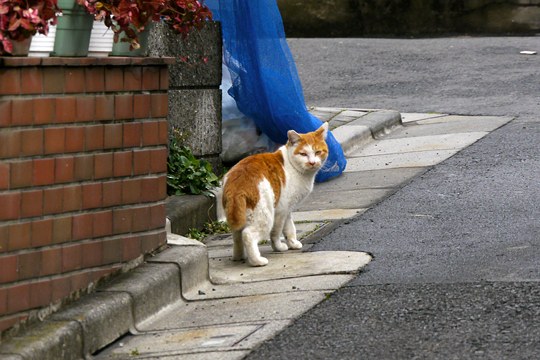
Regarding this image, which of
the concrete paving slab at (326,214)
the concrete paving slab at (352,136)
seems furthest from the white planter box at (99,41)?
the concrete paving slab at (352,136)

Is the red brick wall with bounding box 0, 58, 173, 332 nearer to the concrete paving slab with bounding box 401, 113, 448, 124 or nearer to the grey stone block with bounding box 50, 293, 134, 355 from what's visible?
the grey stone block with bounding box 50, 293, 134, 355

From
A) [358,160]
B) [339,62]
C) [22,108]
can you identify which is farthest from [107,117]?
[339,62]

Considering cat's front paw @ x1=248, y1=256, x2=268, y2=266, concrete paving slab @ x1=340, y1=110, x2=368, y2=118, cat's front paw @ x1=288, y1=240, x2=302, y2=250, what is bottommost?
cat's front paw @ x1=248, y1=256, x2=268, y2=266

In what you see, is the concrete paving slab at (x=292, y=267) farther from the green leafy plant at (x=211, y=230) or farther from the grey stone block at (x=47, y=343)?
the grey stone block at (x=47, y=343)

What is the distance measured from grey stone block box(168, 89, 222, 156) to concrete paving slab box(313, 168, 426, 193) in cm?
101

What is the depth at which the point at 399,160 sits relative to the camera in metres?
9.93

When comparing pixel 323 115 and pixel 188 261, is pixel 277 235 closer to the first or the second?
pixel 188 261

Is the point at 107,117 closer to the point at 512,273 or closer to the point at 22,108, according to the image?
the point at 22,108

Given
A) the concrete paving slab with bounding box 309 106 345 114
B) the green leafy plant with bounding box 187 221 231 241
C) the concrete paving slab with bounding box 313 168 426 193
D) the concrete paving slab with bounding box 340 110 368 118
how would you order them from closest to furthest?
1. the green leafy plant with bounding box 187 221 231 241
2. the concrete paving slab with bounding box 313 168 426 193
3. the concrete paving slab with bounding box 340 110 368 118
4. the concrete paving slab with bounding box 309 106 345 114

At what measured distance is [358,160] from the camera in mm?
10148

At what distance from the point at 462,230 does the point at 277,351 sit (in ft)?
8.33

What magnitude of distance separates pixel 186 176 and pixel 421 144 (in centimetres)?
328

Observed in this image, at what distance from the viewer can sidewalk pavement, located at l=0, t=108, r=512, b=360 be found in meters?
5.13

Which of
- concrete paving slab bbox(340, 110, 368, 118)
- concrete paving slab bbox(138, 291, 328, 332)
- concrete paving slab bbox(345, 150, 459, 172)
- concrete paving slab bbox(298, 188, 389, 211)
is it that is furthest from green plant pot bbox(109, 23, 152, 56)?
concrete paving slab bbox(340, 110, 368, 118)
